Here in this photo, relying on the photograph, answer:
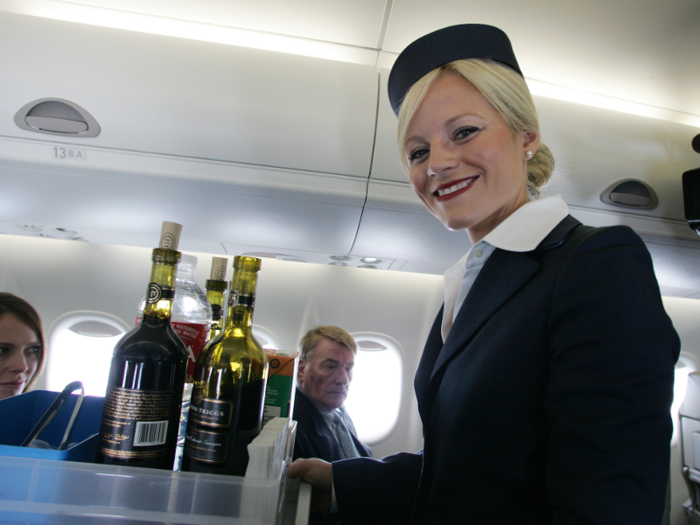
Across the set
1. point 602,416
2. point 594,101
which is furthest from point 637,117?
point 602,416

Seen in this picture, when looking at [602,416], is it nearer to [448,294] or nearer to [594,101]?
[448,294]

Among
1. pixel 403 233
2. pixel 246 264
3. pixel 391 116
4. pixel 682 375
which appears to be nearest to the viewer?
pixel 246 264

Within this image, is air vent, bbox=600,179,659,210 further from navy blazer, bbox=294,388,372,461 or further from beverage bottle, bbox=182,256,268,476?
navy blazer, bbox=294,388,372,461

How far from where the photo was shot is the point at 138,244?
239 cm

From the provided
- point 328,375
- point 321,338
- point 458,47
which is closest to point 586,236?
point 458,47

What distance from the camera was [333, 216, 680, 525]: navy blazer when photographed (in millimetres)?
550

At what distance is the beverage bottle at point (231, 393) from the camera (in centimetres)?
57

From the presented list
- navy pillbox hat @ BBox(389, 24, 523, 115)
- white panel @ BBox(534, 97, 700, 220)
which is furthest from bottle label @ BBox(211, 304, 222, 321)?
white panel @ BBox(534, 97, 700, 220)

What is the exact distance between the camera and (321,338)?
2707 mm

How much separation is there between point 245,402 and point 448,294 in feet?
2.05

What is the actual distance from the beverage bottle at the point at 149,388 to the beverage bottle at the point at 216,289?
203mm

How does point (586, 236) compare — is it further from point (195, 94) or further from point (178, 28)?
point (178, 28)

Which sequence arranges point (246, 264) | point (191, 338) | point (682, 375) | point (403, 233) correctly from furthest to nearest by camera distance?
1. point (682, 375)
2. point (403, 233)
3. point (191, 338)
4. point (246, 264)

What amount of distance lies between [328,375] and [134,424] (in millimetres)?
2329
